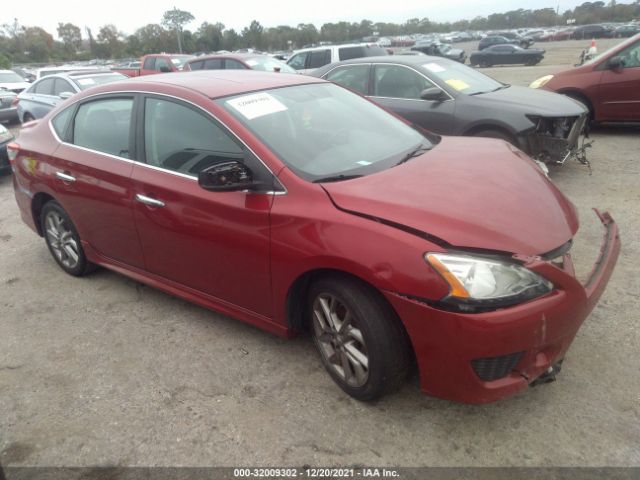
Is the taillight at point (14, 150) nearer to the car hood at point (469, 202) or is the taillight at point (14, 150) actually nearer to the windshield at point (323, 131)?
the windshield at point (323, 131)

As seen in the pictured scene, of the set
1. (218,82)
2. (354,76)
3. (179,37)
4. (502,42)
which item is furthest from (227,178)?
(179,37)

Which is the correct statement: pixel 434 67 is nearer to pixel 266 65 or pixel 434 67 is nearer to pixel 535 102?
pixel 535 102

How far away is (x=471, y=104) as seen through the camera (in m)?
5.91

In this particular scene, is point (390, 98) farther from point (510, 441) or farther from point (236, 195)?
point (510, 441)

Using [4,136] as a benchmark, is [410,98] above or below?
above

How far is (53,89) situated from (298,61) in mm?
6029

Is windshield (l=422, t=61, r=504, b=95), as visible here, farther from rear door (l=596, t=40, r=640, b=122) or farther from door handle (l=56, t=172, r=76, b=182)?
door handle (l=56, t=172, r=76, b=182)

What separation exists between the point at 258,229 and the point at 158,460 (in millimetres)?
1242

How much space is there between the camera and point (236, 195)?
2.78 meters

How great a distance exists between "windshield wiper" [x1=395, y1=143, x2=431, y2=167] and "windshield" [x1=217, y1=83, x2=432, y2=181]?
0.02m

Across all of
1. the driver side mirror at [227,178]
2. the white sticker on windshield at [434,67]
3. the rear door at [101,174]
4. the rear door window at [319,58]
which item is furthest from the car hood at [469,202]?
the rear door window at [319,58]

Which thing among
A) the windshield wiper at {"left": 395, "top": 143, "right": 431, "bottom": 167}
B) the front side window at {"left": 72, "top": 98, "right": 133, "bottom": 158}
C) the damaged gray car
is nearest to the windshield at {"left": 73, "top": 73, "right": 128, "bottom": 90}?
the damaged gray car

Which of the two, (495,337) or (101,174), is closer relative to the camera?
(495,337)

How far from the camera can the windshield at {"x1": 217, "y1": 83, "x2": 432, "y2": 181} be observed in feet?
9.16
